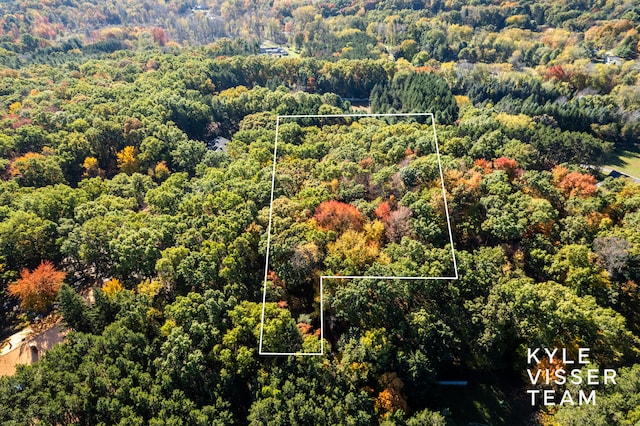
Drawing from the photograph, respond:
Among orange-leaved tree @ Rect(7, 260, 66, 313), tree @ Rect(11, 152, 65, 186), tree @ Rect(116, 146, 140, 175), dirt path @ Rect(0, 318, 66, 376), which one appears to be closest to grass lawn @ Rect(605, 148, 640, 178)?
tree @ Rect(116, 146, 140, 175)

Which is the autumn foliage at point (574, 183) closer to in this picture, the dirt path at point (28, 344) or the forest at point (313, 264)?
the forest at point (313, 264)

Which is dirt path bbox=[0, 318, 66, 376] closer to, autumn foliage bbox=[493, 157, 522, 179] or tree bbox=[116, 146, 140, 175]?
tree bbox=[116, 146, 140, 175]

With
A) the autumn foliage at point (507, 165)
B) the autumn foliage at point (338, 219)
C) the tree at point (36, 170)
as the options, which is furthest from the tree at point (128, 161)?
the autumn foliage at point (507, 165)

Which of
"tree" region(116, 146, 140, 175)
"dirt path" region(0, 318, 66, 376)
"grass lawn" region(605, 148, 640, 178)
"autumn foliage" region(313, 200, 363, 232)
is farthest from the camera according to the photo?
"grass lawn" region(605, 148, 640, 178)

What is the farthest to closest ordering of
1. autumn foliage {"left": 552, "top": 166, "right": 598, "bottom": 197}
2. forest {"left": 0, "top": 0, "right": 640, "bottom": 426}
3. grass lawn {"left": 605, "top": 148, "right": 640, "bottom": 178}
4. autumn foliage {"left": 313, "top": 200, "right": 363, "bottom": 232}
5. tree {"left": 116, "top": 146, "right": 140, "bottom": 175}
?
grass lawn {"left": 605, "top": 148, "right": 640, "bottom": 178} → tree {"left": 116, "top": 146, "right": 140, "bottom": 175} → autumn foliage {"left": 552, "top": 166, "right": 598, "bottom": 197} → autumn foliage {"left": 313, "top": 200, "right": 363, "bottom": 232} → forest {"left": 0, "top": 0, "right": 640, "bottom": 426}

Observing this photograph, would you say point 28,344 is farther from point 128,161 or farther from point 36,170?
point 128,161

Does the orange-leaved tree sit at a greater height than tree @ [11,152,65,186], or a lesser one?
lesser
